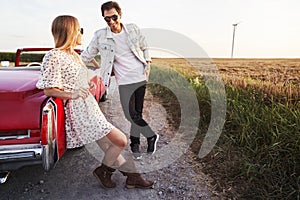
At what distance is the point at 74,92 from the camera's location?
90.0 inches

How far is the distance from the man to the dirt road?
755mm

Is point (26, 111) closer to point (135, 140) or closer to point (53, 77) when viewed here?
point (53, 77)

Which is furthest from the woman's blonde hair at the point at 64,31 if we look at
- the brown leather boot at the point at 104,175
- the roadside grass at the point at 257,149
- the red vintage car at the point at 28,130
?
the roadside grass at the point at 257,149

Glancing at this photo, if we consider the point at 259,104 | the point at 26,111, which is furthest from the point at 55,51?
the point at 259,104

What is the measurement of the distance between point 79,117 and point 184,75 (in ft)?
19.3

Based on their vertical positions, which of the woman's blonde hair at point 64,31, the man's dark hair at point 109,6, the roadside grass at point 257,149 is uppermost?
the man's dark hair at point 109,6

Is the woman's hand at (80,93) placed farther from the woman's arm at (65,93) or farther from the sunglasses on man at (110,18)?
the sunglasses on man at (110,18)

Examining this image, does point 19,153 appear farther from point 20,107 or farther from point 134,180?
point 134,180

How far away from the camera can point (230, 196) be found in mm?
2592

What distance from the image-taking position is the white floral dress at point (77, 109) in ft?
7.23

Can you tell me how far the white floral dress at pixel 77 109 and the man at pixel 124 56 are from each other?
2.35 ft

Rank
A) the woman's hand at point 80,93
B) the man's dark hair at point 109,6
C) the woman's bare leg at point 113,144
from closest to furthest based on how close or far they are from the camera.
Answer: the woman's hand at point 80,93 < the woman's bare leg at point 113,144 < the man's dark hair at point 109,6

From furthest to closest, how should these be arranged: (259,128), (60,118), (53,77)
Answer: (259,128) < (60,118) < (53,77)

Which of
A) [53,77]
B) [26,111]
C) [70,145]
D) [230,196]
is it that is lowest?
[230,196]
